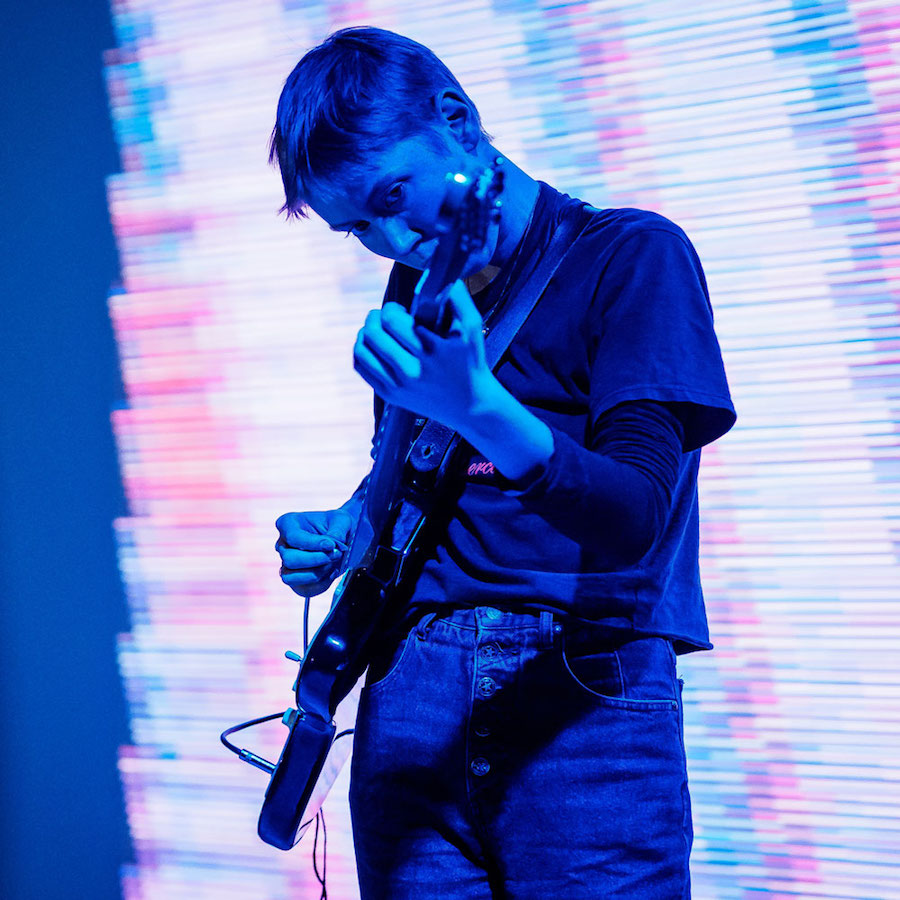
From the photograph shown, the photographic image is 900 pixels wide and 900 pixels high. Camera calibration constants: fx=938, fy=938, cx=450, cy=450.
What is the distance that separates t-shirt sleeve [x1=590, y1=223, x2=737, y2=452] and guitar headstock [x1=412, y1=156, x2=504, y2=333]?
0.17 metres

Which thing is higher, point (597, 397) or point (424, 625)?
point (597, 397)

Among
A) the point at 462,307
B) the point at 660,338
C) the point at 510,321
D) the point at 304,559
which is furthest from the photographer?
the point at 304,559

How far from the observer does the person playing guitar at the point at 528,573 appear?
0.78m

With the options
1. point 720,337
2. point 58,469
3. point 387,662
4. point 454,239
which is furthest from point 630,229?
point 58,469

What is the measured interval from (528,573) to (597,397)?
0.17m

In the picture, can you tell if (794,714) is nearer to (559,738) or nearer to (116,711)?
(559,738)

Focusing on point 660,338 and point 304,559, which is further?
point 304,559

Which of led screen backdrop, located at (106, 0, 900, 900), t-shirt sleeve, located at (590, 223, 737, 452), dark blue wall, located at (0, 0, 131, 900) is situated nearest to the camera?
t-shirt sleeve, located at (590, 223, 737, 452)

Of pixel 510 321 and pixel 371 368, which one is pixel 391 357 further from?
pixel 510 321

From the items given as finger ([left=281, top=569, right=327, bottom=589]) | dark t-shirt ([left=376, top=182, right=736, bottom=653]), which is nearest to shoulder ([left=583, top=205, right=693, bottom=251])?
dark t-shirt ([left=376, top=182, right=736, bottom=653])

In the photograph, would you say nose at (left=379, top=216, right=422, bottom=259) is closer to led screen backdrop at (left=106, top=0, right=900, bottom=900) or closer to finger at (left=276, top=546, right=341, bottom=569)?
finger at (left=276, top=546, right=341, bottom=569)

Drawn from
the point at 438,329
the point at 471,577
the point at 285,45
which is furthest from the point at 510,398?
the point at 285,45

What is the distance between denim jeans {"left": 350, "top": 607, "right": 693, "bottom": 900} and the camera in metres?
0.80

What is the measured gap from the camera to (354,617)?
3.08 feet
